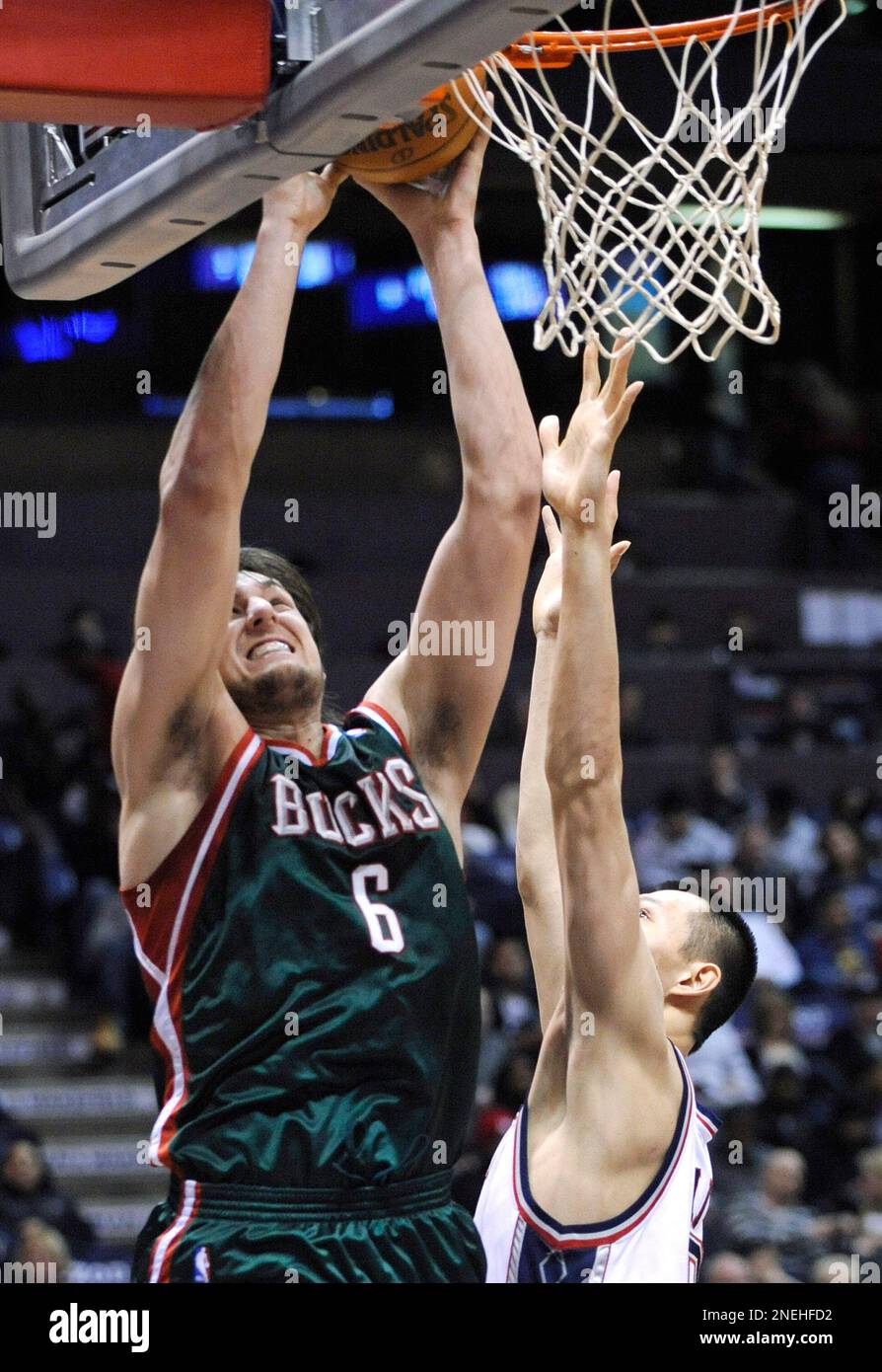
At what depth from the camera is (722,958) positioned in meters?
3.36

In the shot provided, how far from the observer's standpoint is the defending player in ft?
9.50

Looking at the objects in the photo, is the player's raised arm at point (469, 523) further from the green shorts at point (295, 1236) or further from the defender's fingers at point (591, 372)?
the green shorts at point (295, 1236)

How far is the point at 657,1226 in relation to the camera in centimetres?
301

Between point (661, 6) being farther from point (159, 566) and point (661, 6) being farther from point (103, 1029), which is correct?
point (103, 1029)

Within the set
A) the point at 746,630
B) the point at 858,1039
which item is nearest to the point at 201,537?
the point at 858,1039

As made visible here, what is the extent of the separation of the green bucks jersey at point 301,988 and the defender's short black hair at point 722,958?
2.18 ft

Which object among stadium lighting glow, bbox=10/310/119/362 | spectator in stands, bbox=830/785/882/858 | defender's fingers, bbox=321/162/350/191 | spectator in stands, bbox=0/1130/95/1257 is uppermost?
stadium lighting glow, bbox=10/310/119/362

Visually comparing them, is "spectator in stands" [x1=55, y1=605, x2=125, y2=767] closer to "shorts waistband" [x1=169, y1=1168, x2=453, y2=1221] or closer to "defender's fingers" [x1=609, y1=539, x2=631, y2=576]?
"defender's fingers" [x1=609, y1=539, x2=631, y2=576]

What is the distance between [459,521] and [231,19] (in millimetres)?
846

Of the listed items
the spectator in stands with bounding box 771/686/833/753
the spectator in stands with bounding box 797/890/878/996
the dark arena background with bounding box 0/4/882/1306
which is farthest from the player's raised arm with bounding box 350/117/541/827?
the spectator in stands with bounding box 771/686/833/753

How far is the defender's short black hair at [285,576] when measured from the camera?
3002 millimetres

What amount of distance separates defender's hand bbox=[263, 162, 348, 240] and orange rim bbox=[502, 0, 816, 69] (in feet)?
1.32

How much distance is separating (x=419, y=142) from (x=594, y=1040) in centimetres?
130

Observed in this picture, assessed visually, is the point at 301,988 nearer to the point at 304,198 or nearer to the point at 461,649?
the point at 461,649
